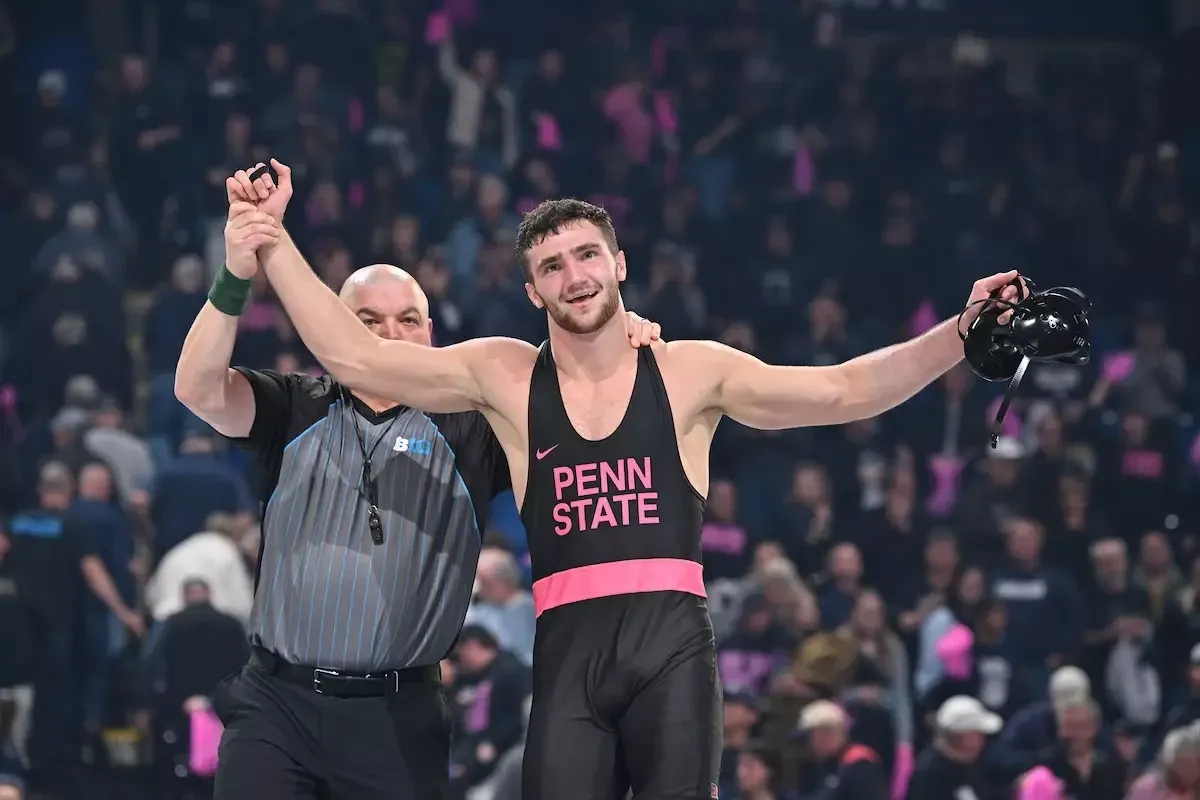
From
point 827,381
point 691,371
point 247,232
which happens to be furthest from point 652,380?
point 247,232

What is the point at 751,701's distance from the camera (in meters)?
8.34

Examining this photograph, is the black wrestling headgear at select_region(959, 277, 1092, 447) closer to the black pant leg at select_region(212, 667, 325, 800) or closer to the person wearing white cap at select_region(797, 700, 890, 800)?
the black pant leg at select_region(212, 667, 325, 800)

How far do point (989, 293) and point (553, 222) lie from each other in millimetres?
1086

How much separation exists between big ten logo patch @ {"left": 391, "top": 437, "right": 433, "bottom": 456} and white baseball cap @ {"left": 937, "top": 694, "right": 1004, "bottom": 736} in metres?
4.53

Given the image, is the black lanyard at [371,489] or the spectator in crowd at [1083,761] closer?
the black lanyard at [371,489]

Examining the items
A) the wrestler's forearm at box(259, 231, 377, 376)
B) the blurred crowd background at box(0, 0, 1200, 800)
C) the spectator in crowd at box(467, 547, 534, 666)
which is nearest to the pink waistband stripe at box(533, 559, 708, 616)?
the wrestler's forearm at box(259, 231, 377, 376)

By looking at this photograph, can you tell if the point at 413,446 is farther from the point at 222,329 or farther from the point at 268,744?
the point at 268,744

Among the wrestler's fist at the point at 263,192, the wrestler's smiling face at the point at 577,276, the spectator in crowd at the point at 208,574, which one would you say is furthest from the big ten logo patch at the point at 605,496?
the spectator in crowd at the point at 208,574

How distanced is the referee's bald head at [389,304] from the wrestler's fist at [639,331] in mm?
657

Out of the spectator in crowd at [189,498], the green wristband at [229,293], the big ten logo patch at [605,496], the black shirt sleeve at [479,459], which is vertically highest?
the spectator in crowd at [189,498]

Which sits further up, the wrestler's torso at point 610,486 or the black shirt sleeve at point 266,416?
the black shirt sleeve at point 266,416

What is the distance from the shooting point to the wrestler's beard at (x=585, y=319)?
418 cm

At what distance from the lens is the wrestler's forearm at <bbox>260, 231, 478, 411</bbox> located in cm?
424

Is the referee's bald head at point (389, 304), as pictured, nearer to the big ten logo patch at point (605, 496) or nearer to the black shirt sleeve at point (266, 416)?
the black shirt sleeve at point (266, 416)
